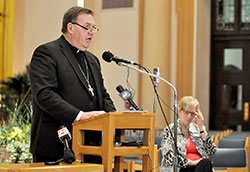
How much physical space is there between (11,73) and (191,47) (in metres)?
4.77

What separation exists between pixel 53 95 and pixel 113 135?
1.61ft

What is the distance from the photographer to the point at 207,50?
1351cm

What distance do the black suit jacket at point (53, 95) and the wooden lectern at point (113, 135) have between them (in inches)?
5.6

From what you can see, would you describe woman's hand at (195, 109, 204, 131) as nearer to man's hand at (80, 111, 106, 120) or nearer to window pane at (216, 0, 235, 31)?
man's hand at (80, 111, 106, 120)

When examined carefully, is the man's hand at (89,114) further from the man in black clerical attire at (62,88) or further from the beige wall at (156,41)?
the beige wall at (156,41)

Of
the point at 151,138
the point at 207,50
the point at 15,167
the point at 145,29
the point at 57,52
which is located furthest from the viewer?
the point at 207,50

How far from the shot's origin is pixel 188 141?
16.9ft

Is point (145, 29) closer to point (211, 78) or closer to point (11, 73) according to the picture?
point (211, 78)

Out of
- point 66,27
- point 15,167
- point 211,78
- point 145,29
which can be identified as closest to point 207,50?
point 211,78

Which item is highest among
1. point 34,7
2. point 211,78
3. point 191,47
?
point 34,7

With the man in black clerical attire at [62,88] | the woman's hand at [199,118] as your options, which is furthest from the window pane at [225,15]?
the man in black clerical attire at [62,88]

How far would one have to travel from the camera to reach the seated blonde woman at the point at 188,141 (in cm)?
486

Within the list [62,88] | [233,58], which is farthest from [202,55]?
[62,88]

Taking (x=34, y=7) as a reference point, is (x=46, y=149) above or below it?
below
